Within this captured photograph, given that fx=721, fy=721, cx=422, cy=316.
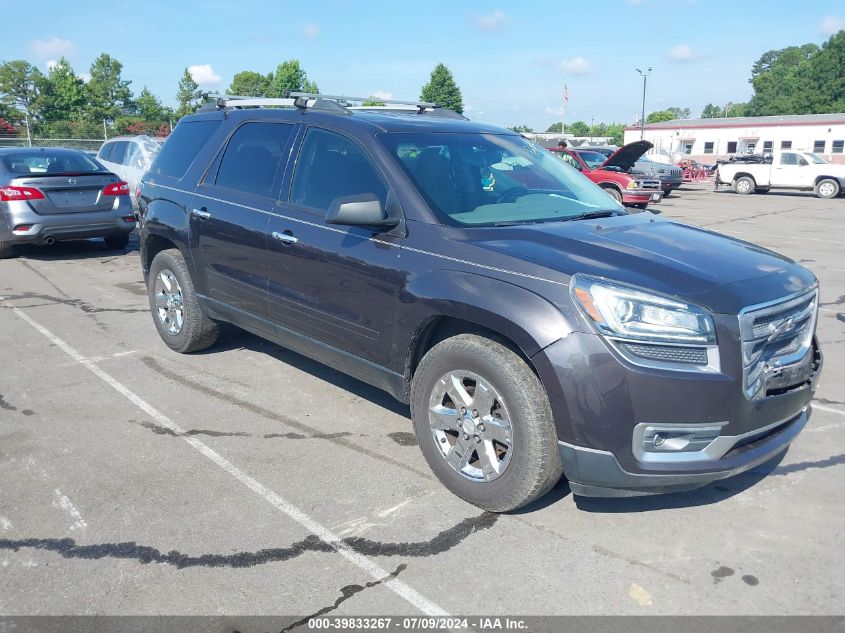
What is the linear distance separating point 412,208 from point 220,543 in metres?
1.94

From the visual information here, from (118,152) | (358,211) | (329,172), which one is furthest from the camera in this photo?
(118,152)

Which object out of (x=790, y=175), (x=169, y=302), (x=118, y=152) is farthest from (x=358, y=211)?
(x=790, y=175)

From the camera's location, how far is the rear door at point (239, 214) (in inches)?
189

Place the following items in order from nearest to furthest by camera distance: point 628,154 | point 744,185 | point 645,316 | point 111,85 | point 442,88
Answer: point 645,316, point 628,154, point 744,185, point 111,85, point 442,88

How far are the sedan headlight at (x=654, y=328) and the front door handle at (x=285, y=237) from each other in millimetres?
2056

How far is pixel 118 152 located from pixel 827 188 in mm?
24384

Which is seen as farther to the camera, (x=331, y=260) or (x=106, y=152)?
(x=106, y=152)

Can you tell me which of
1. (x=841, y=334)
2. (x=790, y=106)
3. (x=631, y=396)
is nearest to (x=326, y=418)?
(x=631, y=396)

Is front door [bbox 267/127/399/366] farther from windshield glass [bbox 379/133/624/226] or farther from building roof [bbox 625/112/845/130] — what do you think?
building roof [bbox 625/112/845/130]

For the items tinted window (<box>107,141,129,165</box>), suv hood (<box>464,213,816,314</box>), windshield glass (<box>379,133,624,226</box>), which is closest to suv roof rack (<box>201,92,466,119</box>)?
windshield glass (<box>379,133,624,226</box>)

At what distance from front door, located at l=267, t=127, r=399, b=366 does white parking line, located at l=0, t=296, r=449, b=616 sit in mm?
920

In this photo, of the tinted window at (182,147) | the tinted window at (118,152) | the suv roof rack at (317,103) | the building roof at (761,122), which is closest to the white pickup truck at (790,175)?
the tinted window at (118,152)

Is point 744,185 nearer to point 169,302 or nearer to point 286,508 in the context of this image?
point 169,302

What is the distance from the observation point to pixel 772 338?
3.25m
